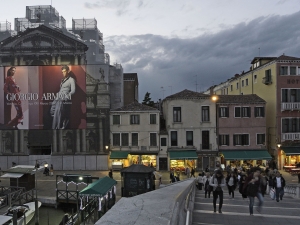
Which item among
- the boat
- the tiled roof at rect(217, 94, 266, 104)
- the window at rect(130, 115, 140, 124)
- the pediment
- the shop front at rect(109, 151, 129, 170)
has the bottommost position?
the boat

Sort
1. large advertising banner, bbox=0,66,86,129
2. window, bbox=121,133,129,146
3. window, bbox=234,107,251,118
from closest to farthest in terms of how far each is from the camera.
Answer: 1. window, bbox=234,107,251,118
2. window, bbox=121,133,129,146
3. large advertising banner, bbox=0,66,86,129

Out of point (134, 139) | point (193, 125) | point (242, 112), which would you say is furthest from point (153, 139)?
point (242, 112)

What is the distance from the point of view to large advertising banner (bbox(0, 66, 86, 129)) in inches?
1444

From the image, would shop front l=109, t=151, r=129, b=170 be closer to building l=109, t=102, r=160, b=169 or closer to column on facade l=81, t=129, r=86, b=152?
building l=109, t=102, r=160, b=169

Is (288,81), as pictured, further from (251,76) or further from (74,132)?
(74,132)

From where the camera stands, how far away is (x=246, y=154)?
33.9 meters

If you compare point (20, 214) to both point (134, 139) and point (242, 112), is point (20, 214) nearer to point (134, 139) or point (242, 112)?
point (134, 139)

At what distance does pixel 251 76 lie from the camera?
40875 mm

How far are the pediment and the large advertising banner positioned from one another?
3.22 metres

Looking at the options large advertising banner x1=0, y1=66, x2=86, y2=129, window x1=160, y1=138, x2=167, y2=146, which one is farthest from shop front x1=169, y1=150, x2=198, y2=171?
large advertising banner x1=0, y1=66, x2=86, y2=129

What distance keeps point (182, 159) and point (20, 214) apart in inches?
740

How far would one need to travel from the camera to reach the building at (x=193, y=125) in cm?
3503

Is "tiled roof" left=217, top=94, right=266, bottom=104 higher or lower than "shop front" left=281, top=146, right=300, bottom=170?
higher

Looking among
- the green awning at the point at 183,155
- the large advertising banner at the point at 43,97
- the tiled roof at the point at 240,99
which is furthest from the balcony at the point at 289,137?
the large advertising banner at the point at 43,97
